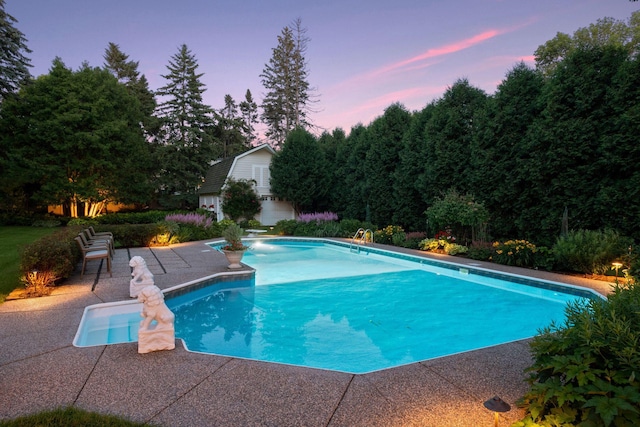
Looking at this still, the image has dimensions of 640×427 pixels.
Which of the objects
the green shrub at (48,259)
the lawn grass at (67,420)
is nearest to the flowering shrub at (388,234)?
the green shrub at (48,259)

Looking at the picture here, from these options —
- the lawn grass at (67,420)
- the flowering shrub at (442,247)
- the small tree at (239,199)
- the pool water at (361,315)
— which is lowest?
the pool water at (361,315)

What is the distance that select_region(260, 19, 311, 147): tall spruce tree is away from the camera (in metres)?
30.6

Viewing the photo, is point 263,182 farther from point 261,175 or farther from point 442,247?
point 442,247

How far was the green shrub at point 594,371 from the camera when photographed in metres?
1.85

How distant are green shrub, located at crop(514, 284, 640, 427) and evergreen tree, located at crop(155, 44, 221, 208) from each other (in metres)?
28.0

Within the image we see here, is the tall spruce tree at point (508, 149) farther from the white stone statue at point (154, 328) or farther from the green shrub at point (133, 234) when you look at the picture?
the green shrub at point (133, 234)

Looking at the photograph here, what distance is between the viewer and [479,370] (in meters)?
3.31

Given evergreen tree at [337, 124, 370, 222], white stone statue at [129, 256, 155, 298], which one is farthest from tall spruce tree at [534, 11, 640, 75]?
white stone statue at [129, 256, 155, 298]

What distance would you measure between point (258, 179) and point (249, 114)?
20803 mm

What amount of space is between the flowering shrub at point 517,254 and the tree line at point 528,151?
4.89ft

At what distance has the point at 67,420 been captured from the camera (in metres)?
2.40

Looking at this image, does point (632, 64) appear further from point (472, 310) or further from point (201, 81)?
point (201, 81)

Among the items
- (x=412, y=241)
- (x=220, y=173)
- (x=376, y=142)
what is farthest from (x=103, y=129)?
(x=412, y=241)

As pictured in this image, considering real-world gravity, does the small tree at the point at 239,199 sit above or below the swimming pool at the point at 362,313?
above
